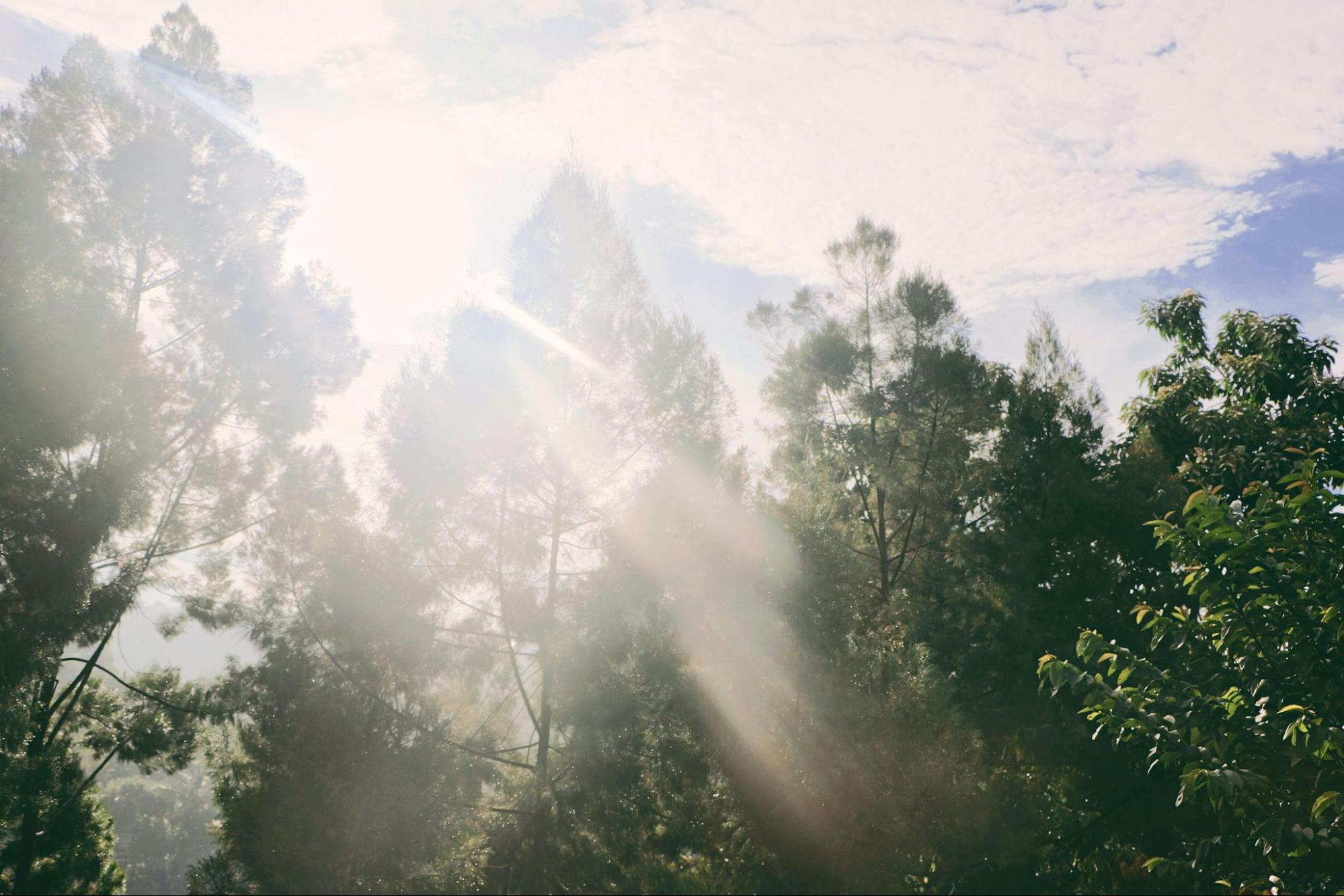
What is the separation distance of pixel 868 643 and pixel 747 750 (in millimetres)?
2362

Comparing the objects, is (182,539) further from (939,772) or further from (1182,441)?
(1182,441)

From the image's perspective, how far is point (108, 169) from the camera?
13328 mm

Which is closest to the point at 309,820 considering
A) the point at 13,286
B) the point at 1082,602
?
the point at 13,286

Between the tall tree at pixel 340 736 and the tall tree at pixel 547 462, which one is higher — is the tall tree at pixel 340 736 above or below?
below

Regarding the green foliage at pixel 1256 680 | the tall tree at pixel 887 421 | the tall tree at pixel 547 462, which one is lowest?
the green foliage at pixel 1256 680

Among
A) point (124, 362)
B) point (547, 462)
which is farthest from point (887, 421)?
point (124, 362)

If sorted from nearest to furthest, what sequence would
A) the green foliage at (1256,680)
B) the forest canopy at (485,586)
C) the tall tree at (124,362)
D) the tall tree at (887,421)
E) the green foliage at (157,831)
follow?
the green foliage at (1256,680)
the forest canopy at (485,586)
the tall tree at (124,362)
the tall tree at (887,421)
the green foliage at (157,831)

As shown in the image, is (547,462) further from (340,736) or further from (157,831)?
(157,831)

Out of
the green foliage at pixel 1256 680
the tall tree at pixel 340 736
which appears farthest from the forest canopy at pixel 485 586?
the green foliage at pixel 1256 680

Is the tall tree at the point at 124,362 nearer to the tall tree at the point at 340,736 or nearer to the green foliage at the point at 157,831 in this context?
the tall tree at the point at 340,736

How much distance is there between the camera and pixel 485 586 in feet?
41.9

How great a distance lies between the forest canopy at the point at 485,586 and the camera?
10062 mm

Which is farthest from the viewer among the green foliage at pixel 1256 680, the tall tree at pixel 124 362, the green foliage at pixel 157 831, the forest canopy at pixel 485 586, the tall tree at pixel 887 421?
the green foliage at pixel 157 831

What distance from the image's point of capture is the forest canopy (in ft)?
33.0
